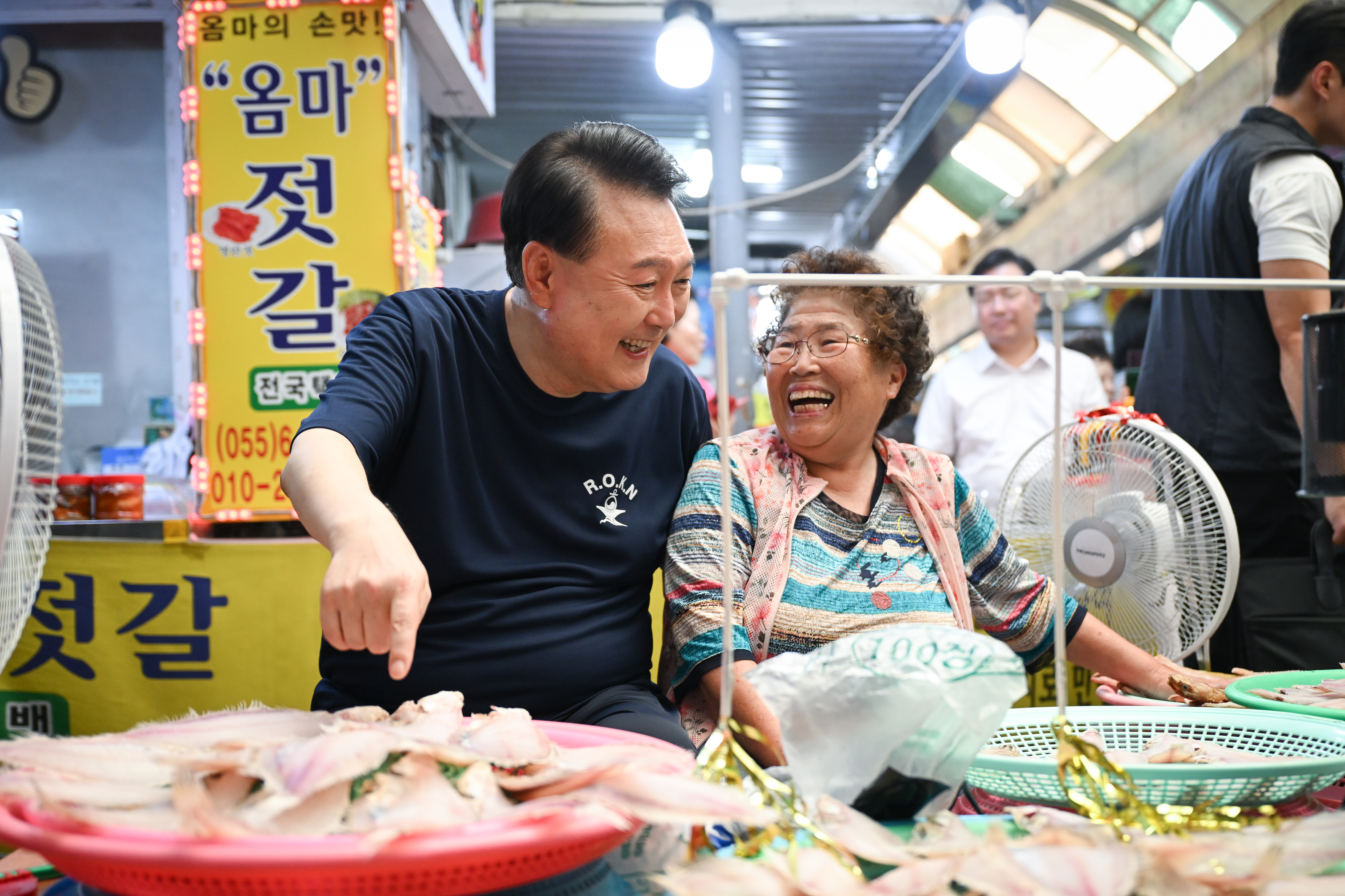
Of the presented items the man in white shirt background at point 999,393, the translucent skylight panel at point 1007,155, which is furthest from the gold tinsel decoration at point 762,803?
the translucent skylight panel at point 1007,155

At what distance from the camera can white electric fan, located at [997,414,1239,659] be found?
1828 mm

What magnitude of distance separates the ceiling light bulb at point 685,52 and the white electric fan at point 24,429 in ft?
16.3

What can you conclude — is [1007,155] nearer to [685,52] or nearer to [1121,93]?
[1121,93]

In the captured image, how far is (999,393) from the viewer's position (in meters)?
3.94

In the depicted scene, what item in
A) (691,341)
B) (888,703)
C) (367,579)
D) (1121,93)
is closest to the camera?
(888,703)

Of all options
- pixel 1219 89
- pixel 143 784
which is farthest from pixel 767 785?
pixel 1219 89

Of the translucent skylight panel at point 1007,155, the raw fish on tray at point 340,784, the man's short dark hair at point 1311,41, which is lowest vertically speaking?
the raw fish on tray at point 340,784

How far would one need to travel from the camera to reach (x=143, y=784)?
2.41ft

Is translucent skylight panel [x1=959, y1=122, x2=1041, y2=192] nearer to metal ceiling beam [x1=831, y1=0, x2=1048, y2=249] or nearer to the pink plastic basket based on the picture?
metal ceiling beam [x1=831, y1=0, x2=1048, y2=249]

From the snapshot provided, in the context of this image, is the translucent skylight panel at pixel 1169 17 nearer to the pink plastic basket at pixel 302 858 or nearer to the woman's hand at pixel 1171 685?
the woman's hand at pixel 1171 685

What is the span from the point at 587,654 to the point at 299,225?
257 centimetres

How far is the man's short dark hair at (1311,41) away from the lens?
2164 millimetres

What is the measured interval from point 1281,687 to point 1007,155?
9.21 m

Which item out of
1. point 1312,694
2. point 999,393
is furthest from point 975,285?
A: point 999,393
